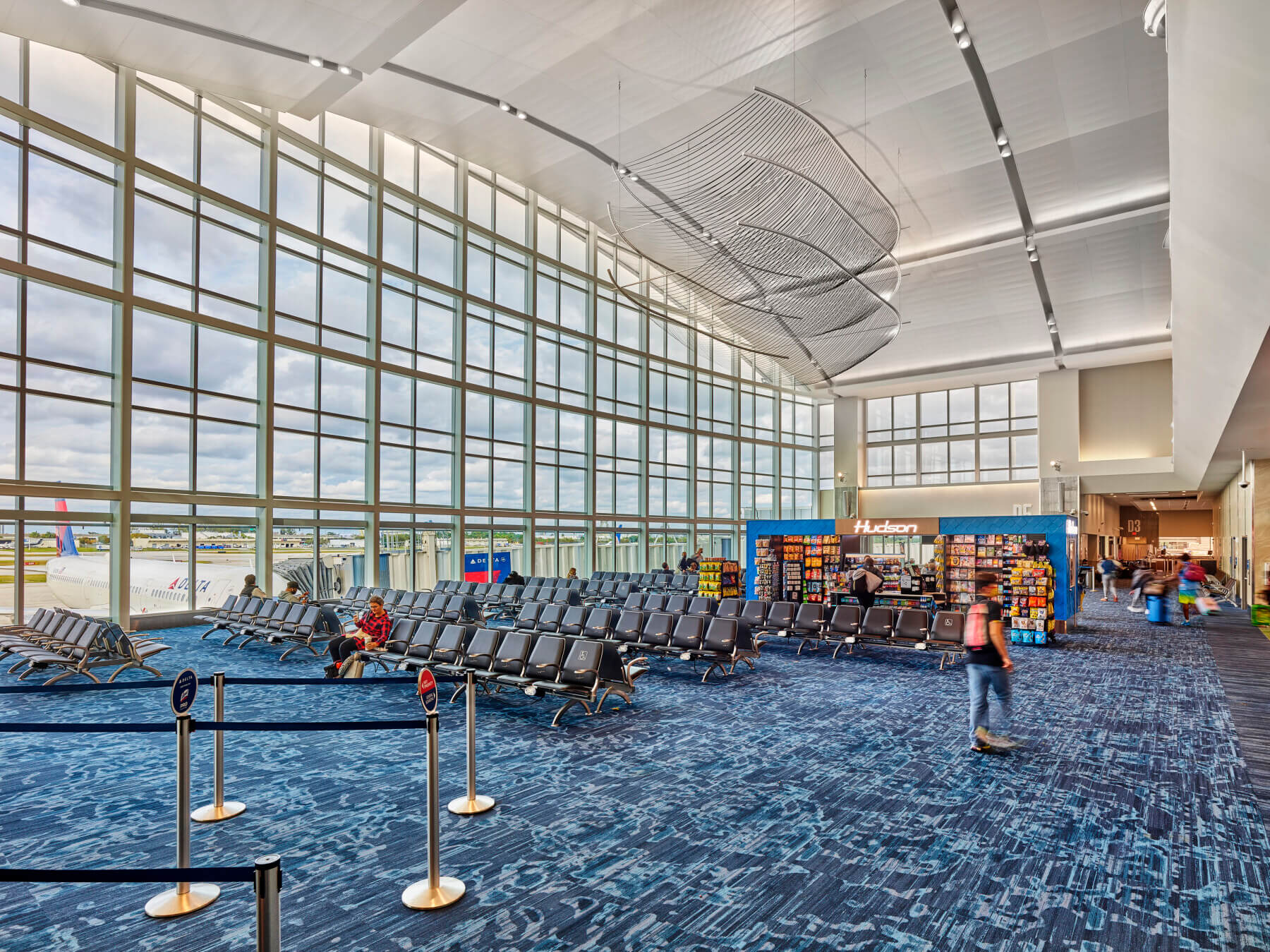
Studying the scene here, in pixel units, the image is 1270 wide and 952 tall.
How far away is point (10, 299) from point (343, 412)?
6142mm

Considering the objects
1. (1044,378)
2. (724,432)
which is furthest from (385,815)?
(1044,378)

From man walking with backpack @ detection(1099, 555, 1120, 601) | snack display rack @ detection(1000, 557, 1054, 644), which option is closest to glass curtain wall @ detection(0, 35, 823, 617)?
snack display rack @ detection(1000, 557, 1054, 644)

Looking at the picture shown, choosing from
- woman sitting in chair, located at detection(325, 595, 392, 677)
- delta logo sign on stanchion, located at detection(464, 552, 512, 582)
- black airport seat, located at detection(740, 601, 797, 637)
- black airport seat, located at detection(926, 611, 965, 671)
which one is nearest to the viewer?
woman sitting in chair, located at detection(325, 595, 392, 677)

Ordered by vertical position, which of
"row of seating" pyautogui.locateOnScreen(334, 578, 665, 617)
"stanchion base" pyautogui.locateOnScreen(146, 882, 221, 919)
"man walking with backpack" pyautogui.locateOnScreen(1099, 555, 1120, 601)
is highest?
"stanchion base" pyautogui.locateOnScreen(146, 882, 221, 919)

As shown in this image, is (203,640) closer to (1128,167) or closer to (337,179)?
(337,179)

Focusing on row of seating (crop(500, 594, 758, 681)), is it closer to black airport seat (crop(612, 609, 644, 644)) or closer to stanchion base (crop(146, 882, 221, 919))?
black airport seat (crop(612, 609, 644, 644))

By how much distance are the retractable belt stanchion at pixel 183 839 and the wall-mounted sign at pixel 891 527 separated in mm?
12992

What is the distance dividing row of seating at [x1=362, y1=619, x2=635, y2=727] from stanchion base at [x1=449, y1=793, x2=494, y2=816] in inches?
80.4

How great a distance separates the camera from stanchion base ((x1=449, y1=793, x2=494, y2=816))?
4.56m

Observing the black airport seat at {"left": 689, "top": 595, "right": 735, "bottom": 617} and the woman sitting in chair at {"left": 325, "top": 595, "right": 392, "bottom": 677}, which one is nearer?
the woman sitting in chair at {"left": 325, "top": 595, "right": 392, "bottom": 677}

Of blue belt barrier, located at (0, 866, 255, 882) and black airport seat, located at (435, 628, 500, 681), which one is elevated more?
blue belt barrier, located at (0, 866, 255, 882)

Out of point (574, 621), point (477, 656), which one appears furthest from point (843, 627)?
point (477, 656)

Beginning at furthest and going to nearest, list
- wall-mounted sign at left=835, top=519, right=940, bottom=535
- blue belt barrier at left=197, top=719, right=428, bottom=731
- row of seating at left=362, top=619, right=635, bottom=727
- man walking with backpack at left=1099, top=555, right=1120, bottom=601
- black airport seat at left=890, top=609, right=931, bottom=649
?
man walking with backpack at left=1099, top=555, right=1120, bottom=601 → wall-mounted sign at left=835, top=519, right=940, bottom=535 → black airport seat at left=890, top=609, right=931, bottom=649 → row of seating at left=362, top=619, right=635, bottom=727 → blue belt barrier at left=197, top=719, right=428, bottom=731

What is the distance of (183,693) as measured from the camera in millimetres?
3801
